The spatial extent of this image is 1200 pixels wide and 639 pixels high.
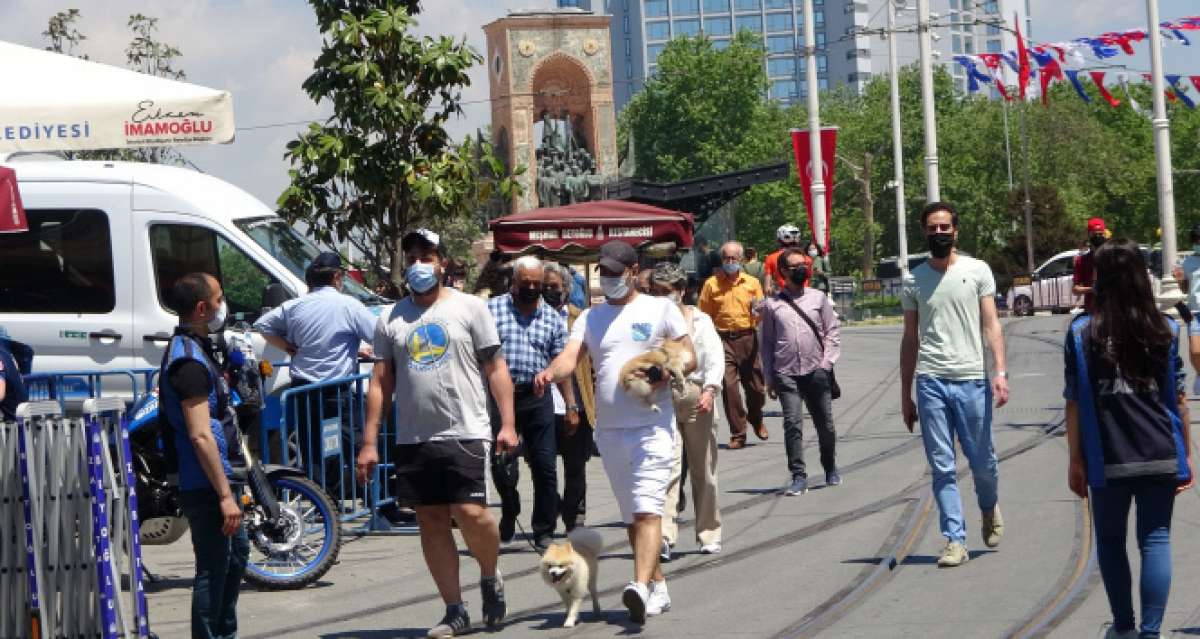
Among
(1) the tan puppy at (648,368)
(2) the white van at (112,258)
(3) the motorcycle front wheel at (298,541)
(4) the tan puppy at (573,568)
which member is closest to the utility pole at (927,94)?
(2) the white van at (112,258)

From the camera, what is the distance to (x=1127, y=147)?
9119 centimetres

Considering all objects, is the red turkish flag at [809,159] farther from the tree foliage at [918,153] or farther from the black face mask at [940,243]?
the tree foliage at [918,153]

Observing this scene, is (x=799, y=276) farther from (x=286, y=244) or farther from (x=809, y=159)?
(x=809, y=159)

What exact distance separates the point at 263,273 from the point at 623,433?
264 inches

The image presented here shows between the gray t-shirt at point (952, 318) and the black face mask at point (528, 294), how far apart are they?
2.42m

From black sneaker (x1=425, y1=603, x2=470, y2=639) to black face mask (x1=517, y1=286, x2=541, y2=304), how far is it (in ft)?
10.1

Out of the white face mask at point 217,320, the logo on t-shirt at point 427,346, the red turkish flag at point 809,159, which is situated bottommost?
the logo on t-shirt at point 427,346

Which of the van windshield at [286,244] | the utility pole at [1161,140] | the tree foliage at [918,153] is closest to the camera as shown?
the van windshield at [286,244]

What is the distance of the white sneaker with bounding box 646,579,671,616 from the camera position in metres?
8.38

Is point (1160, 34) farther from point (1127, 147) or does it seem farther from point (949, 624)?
point (1127, 147)

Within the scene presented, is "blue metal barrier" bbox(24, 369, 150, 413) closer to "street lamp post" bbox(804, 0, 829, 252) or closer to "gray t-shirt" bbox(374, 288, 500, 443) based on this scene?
"gray t-shirt" bbox(374, 288, 500, 443)

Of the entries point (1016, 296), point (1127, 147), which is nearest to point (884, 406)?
point (1016, 296)

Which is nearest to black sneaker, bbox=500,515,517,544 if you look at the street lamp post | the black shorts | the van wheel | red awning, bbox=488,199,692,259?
the black shorts

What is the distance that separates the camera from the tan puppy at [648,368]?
332 inches
